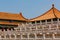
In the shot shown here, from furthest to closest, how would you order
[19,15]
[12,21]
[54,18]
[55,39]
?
[19,15]
[12,21]
[54,18]
[55,39]

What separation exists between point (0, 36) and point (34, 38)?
6.06 metres

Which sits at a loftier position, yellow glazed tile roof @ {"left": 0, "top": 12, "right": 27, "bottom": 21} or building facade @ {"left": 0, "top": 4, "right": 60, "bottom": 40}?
yellow glazed tile roof @ {"left": 0, "top": 12, "right": 27, "bottom": 21}

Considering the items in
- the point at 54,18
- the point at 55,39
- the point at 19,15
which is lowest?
the point at 55,39

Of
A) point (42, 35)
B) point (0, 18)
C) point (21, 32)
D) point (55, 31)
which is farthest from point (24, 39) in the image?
point (0, 18)

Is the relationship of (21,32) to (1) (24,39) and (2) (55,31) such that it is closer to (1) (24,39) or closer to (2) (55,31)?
(1) (24,39)

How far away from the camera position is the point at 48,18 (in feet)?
103

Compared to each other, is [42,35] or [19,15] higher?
[19,15]

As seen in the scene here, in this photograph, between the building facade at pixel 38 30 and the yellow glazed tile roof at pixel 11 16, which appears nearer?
the building facade at pixel 38 30

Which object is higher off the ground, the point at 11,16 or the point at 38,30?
the point at 11,16

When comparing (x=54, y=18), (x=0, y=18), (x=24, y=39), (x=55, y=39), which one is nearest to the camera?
(x=55, y=39)

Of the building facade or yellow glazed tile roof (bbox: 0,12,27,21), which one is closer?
the building facade

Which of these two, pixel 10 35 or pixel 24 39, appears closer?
pixel 24 39

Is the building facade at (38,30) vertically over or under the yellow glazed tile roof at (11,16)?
under

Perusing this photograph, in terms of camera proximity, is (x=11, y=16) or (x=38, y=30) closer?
(x=38, y=30)
